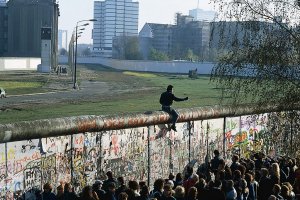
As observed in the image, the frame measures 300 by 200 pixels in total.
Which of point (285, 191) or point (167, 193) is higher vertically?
point (167, 193)

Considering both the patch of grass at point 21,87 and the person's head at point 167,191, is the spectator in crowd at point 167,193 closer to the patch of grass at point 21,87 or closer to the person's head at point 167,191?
the person's head at point 167,191

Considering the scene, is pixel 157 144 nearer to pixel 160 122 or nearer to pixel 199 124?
pixel 160 122

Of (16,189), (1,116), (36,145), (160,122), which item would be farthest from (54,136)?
(1,116)

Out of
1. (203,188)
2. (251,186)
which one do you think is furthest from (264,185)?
(203,188)

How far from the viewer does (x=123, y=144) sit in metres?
17.2

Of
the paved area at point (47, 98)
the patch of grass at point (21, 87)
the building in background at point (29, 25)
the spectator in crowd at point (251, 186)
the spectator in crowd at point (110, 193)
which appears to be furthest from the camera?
the building in background at point (29, 25)

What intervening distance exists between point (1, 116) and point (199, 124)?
55.0 ft

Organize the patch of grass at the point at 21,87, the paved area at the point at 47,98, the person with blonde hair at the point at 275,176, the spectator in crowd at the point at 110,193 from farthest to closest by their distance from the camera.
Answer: the patch of grass at the point at 21,87
the paved area at the point at 47,98
the person with blonde hair at the point at 275,176
the spectator in crowd at the point at 110,193

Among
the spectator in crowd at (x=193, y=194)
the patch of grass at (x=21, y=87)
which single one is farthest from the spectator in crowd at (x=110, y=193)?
the patch of grass at (x=21, y=87)

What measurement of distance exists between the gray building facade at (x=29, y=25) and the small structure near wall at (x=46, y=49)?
2106 cm

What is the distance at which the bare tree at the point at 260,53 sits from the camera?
15289 mm

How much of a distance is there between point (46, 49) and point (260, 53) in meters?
79.3

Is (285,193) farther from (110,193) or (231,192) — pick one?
(110,193)

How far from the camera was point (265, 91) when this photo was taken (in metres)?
16.0
